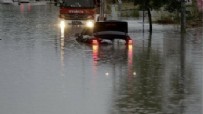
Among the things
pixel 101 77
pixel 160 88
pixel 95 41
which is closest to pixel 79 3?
pixel 95 41

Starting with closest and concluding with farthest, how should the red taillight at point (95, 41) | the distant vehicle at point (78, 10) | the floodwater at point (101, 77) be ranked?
the floodwater at point (101, 77)
the red taillight at point (95, 41)
the distant vehicle at point (78, 10)

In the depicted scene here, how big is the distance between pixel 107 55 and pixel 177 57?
2792 mm

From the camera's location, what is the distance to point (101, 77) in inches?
731

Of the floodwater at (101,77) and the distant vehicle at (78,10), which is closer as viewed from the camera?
the floodwater at (101,77)

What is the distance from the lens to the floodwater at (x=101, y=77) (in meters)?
13.9

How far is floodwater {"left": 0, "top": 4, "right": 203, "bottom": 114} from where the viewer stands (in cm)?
1386

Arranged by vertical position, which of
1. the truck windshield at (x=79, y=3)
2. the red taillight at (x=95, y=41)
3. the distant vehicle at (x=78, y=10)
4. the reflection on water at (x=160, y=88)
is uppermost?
the truck windshield at (x=79, y=3)

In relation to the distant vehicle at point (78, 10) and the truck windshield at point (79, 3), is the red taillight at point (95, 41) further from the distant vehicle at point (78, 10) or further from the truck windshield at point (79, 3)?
the truck windshield at point (79, 3)

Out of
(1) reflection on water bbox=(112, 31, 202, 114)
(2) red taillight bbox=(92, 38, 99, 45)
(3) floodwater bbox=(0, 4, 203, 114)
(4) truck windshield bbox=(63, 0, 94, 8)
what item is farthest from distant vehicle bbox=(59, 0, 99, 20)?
(1) reflection on water bbox=(112, 31, 202, 114)

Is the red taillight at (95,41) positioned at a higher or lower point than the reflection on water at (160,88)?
higher

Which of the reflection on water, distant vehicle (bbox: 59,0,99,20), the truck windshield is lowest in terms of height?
the reflection on water

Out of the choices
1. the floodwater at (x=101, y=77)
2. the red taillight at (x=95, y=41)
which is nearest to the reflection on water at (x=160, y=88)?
the floodwater at (x=101, y=77)

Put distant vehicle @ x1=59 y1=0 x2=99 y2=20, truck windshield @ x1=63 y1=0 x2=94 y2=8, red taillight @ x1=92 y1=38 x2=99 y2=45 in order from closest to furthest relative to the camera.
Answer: red taillight @ x1=92 y1=38 x2=99 y2=45
distant vehicle @ x1=59 y1=0 x2=99 y2=20
truck windshield @ x1=63 y1=0 x2=94 y2=8

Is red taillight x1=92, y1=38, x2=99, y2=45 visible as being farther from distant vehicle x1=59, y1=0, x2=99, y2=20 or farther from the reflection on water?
distant vehicle x1=59, y1=0, x2=99, y2=20
